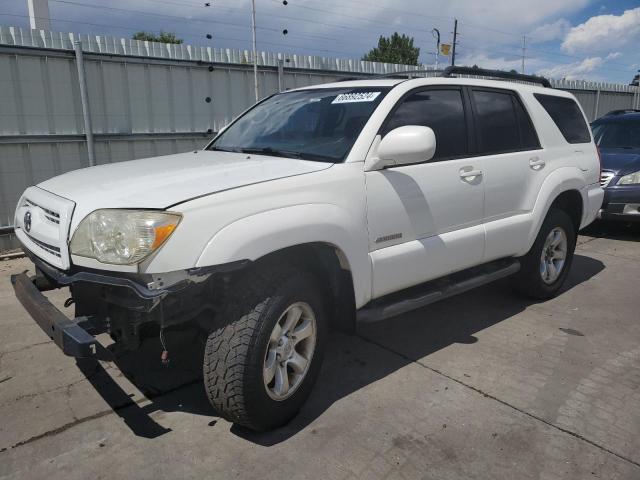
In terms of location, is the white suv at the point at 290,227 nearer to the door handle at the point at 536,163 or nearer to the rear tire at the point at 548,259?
the door handle at the point at 536,163

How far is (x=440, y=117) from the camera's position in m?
3.69

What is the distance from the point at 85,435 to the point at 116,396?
15.6 inches

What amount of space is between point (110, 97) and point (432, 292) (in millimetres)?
5629

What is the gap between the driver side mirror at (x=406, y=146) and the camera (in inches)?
116

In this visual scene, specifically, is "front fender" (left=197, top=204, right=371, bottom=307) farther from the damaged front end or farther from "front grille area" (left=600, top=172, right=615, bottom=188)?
"front grille area" (left=600, top=172, right=615, bottom=188)

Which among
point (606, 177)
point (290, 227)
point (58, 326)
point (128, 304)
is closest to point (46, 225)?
point (58, 326)

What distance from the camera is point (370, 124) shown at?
321 cm

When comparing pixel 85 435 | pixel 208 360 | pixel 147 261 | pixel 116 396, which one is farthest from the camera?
pixel 116 396

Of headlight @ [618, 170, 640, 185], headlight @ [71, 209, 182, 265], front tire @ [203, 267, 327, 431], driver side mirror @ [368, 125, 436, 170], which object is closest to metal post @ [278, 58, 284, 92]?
headlight @ [618, 170, 640, 185]

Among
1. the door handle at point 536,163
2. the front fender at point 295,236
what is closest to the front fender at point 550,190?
the door handle at point 536,163

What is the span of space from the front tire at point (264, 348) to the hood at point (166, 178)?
51 centimetres

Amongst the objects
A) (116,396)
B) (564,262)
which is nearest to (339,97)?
(116,396)

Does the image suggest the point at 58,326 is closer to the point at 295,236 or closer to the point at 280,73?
the point at 295,236

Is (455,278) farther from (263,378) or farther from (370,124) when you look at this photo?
(263,378)
